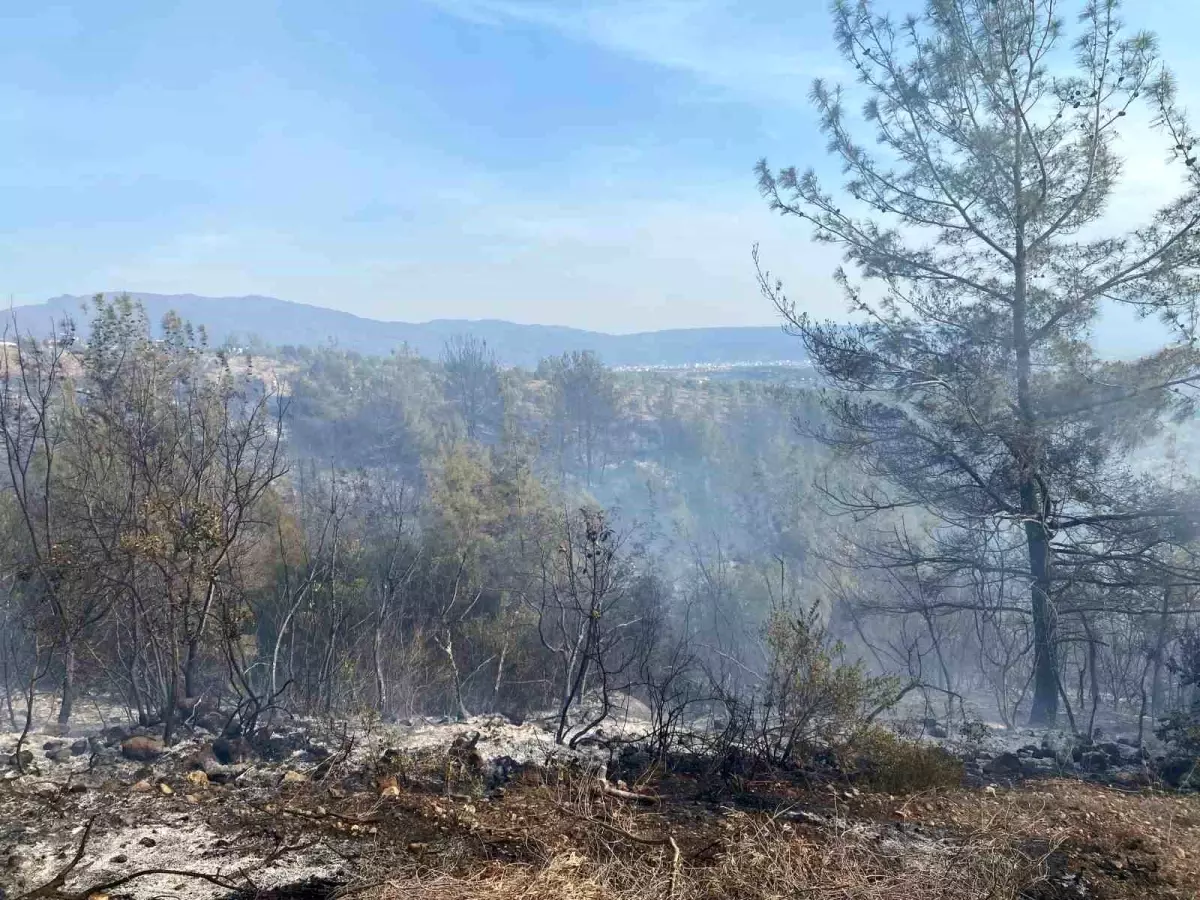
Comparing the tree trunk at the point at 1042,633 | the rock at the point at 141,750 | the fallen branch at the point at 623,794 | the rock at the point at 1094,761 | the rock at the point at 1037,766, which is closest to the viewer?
the fallen branch at the point at 623,794

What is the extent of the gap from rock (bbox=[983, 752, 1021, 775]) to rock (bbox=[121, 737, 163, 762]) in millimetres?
6374

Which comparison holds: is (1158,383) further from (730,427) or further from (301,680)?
(730,427)

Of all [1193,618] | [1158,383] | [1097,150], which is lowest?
[1193,618]

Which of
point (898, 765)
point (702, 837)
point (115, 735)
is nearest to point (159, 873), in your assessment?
point (702, 837)

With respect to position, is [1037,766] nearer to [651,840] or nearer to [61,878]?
[651,840]

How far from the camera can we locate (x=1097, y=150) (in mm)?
9461

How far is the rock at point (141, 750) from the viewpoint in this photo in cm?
614

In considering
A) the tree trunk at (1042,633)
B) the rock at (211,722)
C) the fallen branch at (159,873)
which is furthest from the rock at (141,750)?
the tree trunk at (1042,633)

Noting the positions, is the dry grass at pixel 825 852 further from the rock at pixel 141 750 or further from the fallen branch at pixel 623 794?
the rock at pixel 141 750

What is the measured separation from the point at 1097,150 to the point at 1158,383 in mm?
2681

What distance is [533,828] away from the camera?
4.63 meters

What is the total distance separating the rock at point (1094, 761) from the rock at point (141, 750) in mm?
7382

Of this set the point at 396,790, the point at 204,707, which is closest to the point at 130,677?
the point at 204,707

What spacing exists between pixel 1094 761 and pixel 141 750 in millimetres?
7648
